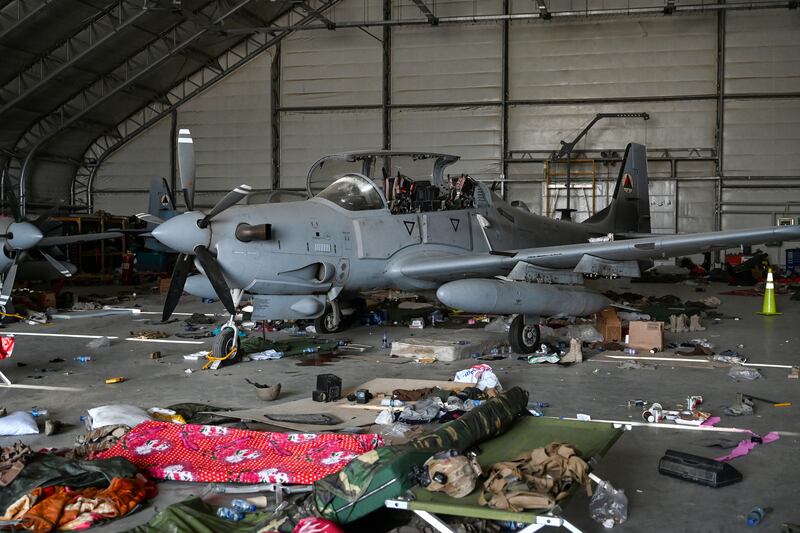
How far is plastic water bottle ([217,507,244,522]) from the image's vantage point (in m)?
3.87

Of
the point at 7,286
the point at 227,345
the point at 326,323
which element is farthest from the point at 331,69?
the point at 227,345

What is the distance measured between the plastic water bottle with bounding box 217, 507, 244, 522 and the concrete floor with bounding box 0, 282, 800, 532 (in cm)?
41

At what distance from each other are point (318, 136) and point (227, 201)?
20.4 meters

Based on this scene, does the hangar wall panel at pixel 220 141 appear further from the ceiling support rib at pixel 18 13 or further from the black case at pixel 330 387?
the black case at pixel 330 387

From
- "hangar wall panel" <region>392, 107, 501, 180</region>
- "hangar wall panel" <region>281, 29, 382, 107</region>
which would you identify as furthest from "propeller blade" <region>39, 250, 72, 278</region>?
"hangar wall panel" <region>281, 29, 382, 107</region>

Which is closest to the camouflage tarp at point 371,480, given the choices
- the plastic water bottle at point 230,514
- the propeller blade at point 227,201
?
the plastic water bottle at point 230,514

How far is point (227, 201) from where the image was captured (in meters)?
8.25

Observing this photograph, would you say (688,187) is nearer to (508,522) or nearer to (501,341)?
(501,341)

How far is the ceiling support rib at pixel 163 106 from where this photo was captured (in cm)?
2877

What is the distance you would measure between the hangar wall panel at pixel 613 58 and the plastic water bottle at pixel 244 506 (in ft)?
80.0

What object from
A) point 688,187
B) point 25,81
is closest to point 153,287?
point 25,81

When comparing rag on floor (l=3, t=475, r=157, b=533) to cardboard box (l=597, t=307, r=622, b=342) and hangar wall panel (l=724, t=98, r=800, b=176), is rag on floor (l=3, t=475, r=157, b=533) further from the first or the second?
hangar wall panel (l=724, t=98, r=800, b=176)

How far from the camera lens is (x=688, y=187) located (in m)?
26.2

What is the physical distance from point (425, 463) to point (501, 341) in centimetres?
651
